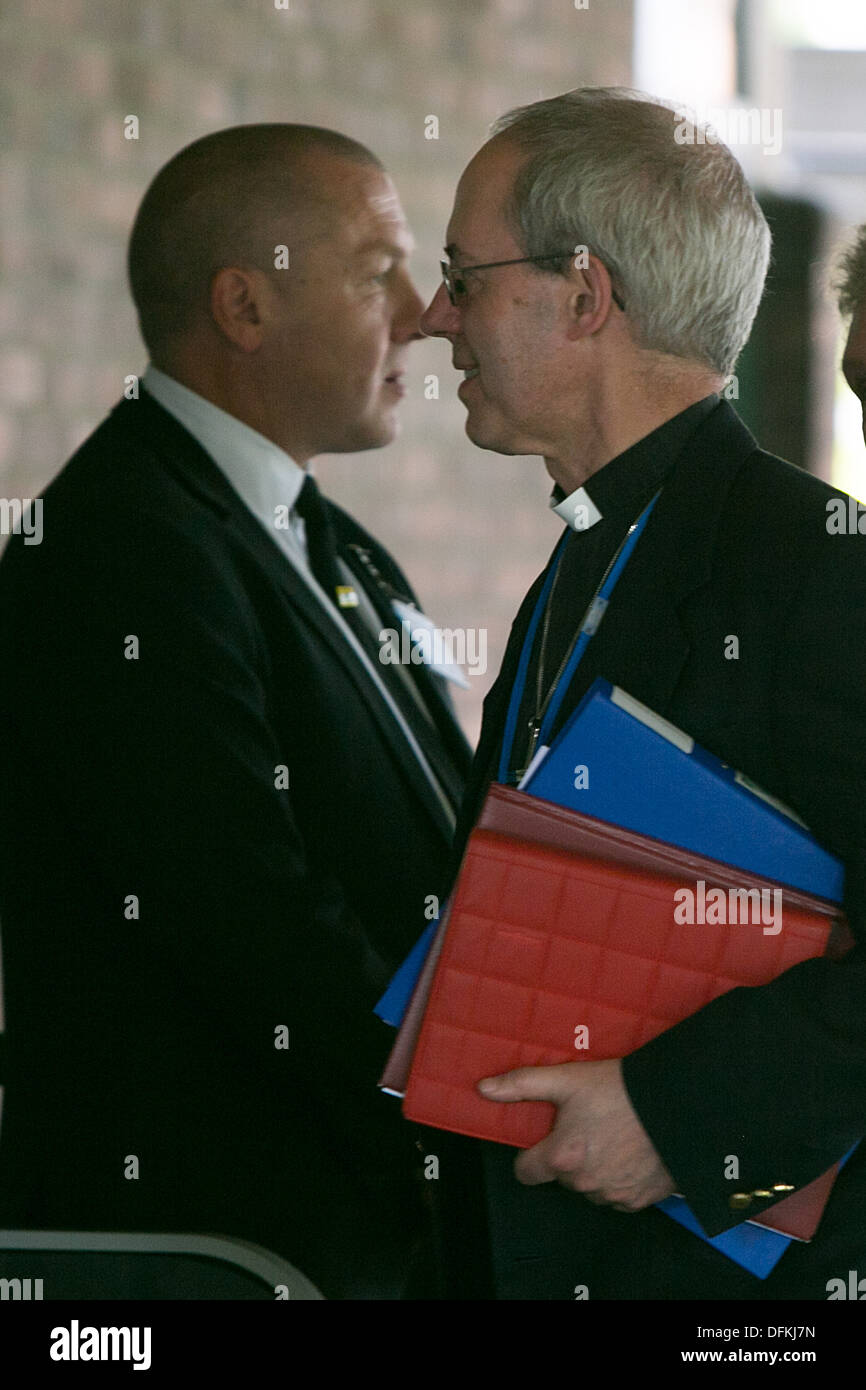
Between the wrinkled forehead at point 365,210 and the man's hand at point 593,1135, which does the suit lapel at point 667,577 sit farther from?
the wrinkled forehead at point 365,210

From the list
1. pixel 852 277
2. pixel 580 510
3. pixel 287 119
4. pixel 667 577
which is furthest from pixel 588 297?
pixel 287 119

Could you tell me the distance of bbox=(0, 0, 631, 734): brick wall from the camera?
3695 mm

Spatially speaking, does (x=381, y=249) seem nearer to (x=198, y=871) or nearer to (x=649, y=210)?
(x=649, y=210)

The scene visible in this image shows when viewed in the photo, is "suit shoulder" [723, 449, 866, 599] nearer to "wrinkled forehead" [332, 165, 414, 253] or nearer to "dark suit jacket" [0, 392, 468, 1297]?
"dark suit jacket" [0, 392, 468, 1297]

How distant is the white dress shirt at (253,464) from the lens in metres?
2.24

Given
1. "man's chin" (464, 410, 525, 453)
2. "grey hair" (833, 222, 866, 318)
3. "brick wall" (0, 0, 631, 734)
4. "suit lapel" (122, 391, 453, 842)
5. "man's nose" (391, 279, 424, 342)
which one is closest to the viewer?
"man's chin" (464, 410, 525, 453)

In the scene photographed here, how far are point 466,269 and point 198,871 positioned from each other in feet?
2.52

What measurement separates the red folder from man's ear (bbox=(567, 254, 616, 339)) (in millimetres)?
523

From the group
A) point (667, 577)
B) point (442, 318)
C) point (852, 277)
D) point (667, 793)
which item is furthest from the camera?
point (852, 277)

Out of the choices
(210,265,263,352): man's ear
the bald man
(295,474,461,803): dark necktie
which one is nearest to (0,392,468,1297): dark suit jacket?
the bald man

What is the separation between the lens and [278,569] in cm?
211

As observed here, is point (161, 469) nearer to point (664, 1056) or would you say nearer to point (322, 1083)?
point (322, 1083)

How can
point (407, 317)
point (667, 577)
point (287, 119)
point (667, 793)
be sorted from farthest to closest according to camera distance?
point (287, 119)
point (407, 317)
point (667, 577)
point (667, 793)
